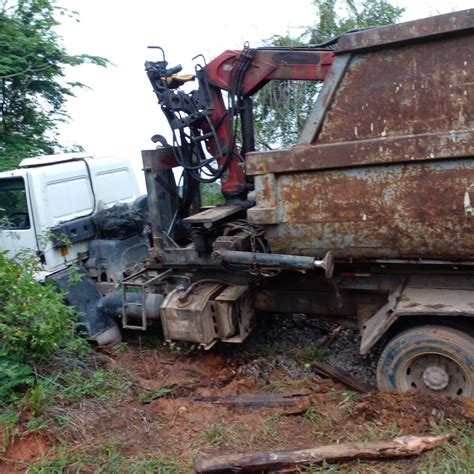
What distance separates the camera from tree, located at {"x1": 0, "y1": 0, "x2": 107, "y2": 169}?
8555mm

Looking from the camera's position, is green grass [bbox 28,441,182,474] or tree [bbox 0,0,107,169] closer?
green grass [bbox 28,441,182,474]

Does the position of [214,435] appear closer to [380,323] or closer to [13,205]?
[380,323]

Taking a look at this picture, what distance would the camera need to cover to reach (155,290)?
5270 mm

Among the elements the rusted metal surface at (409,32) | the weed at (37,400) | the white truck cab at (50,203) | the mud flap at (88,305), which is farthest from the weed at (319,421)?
the white truck cab at (50,203)

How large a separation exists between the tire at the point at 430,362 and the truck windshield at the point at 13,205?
387cm

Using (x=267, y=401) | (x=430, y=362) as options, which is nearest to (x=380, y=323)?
(x=430, y=362)

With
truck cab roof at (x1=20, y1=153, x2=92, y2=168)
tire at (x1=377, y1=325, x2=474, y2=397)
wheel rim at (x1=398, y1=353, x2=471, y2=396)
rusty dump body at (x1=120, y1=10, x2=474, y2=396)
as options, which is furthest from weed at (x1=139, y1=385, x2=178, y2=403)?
truck cab roof at (x1=20, y1=153, x2=92, y2=168)

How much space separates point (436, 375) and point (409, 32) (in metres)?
2.32

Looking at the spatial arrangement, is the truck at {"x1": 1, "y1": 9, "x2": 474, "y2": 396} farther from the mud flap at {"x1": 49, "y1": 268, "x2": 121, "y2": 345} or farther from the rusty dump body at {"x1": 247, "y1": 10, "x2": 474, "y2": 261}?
the mud flap at {"x1": 49, "y1": 268, "x2": 121, "y2": 345}

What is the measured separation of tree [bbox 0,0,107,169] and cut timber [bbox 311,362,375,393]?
5938 mm

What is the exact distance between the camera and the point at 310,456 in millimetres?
3234

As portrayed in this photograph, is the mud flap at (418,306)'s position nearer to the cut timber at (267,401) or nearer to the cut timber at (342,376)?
the cut timber at (342,376)

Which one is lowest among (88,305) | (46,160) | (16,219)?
(88,305)

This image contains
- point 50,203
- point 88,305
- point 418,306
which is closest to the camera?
point 418,306
